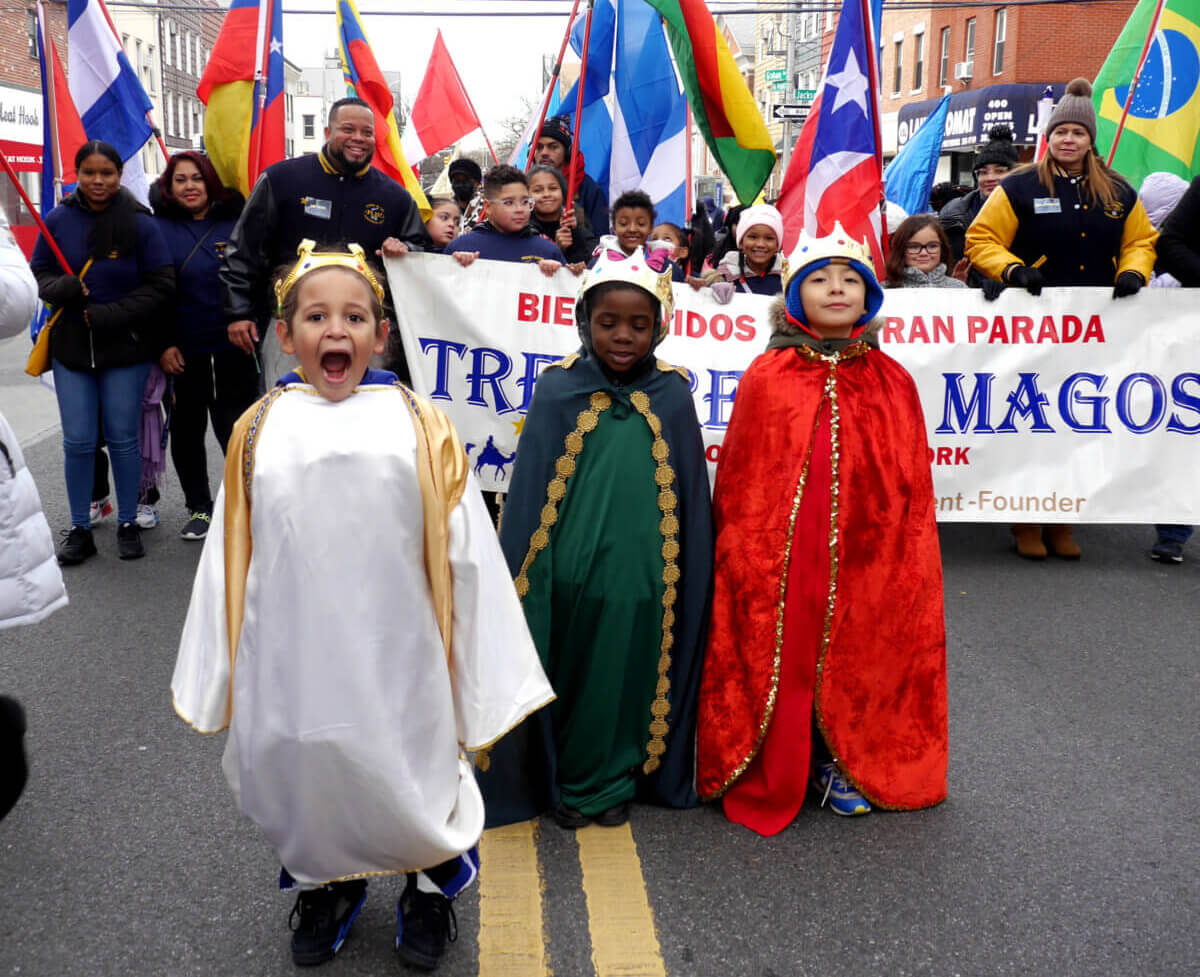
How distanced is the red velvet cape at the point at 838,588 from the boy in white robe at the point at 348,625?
923 mm

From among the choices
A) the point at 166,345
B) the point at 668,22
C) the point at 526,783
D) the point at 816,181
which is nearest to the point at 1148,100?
the point at 816,181

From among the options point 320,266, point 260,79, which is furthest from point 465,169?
point 320,266

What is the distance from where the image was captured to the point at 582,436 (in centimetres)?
340

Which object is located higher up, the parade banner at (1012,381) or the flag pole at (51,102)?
the flag pole at (51,102)

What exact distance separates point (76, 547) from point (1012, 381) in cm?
499

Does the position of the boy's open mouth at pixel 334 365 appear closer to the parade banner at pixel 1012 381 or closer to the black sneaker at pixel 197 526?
the parade banner at pixel 1012 381

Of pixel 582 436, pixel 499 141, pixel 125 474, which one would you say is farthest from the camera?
pixel 499 141

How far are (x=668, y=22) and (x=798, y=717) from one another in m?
4.91

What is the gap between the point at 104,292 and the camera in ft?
20.8

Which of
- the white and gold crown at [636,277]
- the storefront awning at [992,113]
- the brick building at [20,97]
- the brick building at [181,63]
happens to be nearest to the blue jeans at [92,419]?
the white and gold crown at [636,277]

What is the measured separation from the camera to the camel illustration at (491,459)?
255 inches

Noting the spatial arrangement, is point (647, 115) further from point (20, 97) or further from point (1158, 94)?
point (20, 97)

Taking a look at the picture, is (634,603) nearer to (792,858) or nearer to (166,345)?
(792,858)

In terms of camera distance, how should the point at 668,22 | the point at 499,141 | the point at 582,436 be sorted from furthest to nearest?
the point at 499,141 → the point at 668,22 → the point at 582,436
